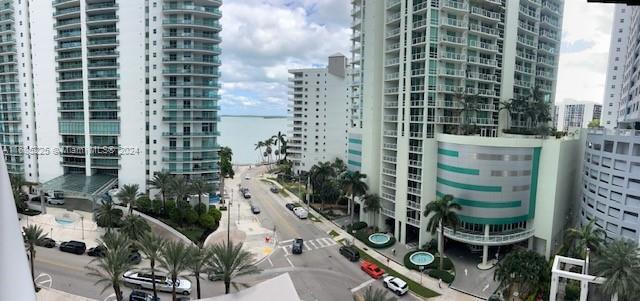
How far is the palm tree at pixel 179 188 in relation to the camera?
45.3m

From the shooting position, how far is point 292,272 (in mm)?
35344

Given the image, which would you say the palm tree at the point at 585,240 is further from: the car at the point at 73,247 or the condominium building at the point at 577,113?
the condominium building at the point at 577,113

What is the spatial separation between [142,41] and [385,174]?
131ft

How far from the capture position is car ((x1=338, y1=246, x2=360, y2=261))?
38.5 m

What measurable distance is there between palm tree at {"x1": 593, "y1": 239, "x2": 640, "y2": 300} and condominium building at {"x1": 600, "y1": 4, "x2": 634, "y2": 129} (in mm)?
57669

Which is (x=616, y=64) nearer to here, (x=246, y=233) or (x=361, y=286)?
(x=361, y=286)

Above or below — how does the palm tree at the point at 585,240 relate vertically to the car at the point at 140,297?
above

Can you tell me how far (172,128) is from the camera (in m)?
54.2

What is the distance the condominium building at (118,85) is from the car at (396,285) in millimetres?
34607

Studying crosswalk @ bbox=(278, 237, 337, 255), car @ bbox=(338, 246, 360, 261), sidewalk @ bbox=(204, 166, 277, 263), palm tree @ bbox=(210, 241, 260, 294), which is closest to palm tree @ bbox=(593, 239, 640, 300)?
car @ bbox=(338, 246, 360, 261)

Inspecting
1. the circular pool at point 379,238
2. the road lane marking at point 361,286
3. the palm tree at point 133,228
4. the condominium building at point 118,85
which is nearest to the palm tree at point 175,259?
the palm tree at point 133,228

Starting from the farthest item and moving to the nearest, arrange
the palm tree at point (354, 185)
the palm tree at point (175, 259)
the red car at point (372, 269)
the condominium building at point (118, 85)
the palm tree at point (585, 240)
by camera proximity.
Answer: the condominium building at point (118, 85) < the palm tree at point (354, 185) < the red car at point (372, 269) < the palm tree at point (585, 240) < the palm tree at point (175, 259)

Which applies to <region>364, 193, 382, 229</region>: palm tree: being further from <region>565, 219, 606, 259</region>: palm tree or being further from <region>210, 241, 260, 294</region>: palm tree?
<region>210, 241, 260, 294</region>: palm tree

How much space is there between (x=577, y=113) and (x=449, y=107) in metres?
91.0
